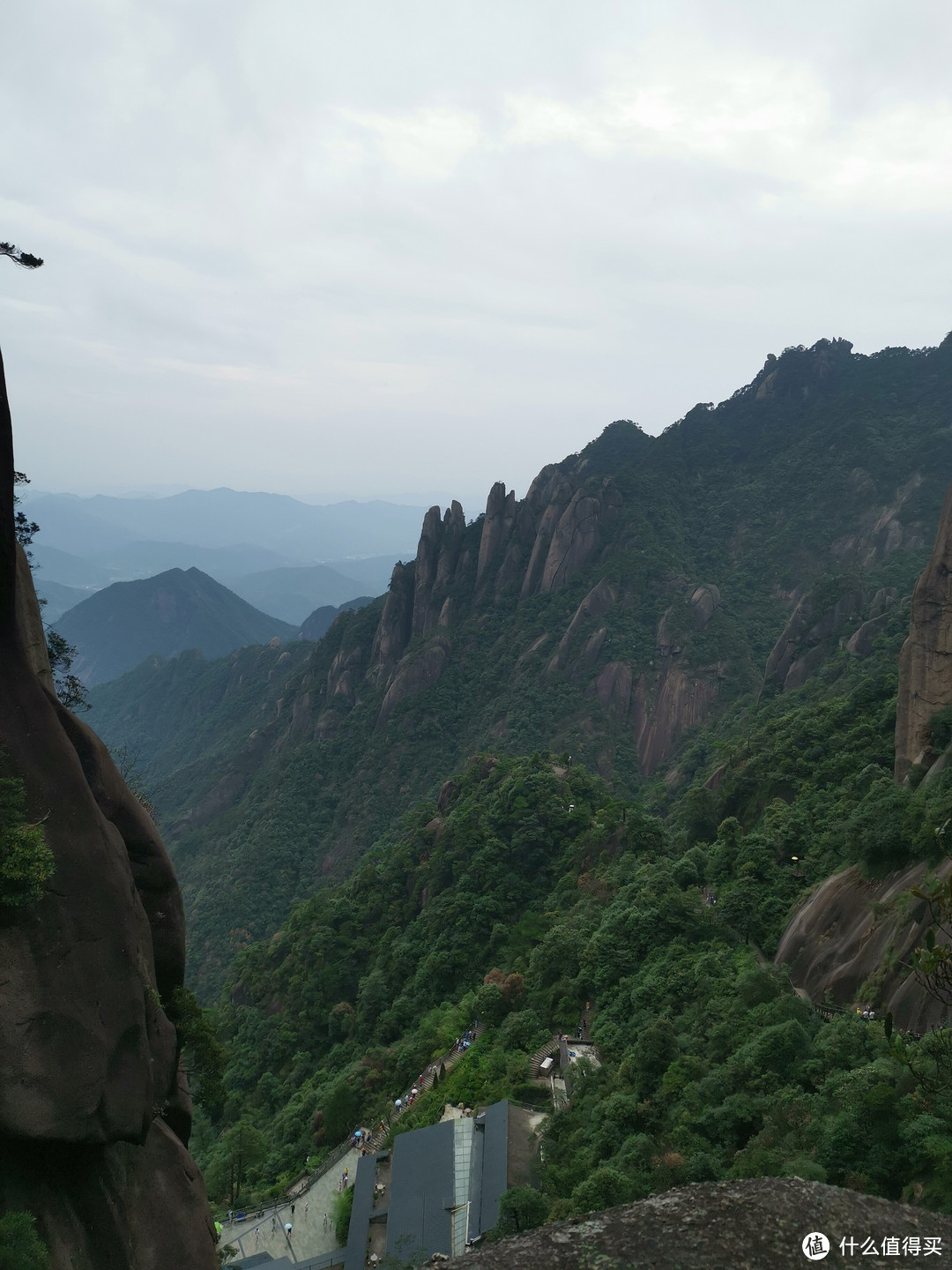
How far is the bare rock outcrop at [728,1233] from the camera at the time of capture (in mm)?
7633

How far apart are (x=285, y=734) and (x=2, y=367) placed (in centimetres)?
8547

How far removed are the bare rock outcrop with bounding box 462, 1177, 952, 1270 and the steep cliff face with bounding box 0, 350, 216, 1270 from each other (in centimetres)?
678

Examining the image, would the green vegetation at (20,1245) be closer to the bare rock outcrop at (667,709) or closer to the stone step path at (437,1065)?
the stone step path at (437,1065)

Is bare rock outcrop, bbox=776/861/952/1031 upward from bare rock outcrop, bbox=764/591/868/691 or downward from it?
downward

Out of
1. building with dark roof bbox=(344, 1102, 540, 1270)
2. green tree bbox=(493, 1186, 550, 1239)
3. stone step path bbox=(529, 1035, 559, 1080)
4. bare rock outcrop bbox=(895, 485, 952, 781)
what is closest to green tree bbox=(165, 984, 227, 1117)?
green tree bbox=(493, 1186, 550, 1239)

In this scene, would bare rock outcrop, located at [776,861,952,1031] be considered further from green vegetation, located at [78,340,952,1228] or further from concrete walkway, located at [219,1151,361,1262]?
concrete walkway, located at [219,1151,361,1262]

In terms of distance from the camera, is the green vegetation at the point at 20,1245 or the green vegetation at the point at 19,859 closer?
the green vegetation at the point at 20,1245

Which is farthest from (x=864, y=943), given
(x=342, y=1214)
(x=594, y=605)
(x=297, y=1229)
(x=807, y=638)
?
(x=594, y=605)

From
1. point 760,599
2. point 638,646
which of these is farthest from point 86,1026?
point 760,599

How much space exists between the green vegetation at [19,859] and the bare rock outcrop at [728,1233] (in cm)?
781

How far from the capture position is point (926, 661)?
1051 inches

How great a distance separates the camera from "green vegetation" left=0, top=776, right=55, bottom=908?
1102 centimetres

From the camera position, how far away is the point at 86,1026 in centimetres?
1162

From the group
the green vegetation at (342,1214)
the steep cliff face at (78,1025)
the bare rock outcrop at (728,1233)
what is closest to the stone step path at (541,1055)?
the green vegetation at (342,1214)
